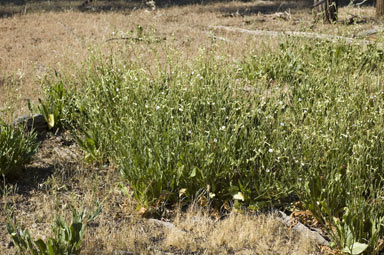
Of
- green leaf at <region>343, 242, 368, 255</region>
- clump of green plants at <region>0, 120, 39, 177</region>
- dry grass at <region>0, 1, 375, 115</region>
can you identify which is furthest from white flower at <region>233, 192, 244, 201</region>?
dry grass at <region>0, 1, 375, 115</region>

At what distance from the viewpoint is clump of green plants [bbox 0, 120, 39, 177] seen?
472 centimetres

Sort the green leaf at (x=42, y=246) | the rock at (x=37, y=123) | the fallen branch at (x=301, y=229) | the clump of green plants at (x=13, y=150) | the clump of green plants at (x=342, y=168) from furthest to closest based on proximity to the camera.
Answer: the rock at (x=37, y=123) → the clump of green plants at (x=13, y=150) → the fallen branch at (x=301, y=229) → the clump of green plants at (x=342, y=168) → the green leaf at (x=42, y=246)

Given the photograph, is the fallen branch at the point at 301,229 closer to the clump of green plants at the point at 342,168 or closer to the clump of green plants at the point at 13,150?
the clump of green plants at the point at 342,168

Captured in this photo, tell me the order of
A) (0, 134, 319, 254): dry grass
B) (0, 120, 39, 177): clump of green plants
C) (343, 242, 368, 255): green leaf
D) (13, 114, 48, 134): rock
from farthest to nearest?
(13, 114, 48, 134): rock, (0, 120, 39, 177): clump of green plants, (0, 134, 319, 254): dry grass, (343, 242, 368, 255): green leaf

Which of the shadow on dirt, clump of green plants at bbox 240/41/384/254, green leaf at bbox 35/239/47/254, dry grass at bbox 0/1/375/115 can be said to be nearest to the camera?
green leaf at bbox 35/239/47/254

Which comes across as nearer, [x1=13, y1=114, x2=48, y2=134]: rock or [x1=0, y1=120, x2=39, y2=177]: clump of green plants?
[x1=0, y1=120, x2=39, y2=177]: clump of green plants

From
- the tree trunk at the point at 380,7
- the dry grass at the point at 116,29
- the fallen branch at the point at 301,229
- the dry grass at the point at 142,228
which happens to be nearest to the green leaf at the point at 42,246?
the dry grass at the point at 142,228

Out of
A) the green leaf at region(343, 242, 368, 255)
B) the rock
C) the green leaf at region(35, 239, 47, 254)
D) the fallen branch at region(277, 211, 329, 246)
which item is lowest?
the fallen branch at region(277, 211, 329, 246)

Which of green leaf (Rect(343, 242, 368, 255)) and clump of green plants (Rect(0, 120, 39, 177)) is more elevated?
clump of green plants (Rect(0, 120, 39, 177))

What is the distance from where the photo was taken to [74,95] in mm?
5641

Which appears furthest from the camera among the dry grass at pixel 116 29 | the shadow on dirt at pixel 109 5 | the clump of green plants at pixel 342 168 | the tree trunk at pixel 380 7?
the shadow on dirt at pixel 109 5

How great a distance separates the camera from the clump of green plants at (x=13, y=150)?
472 centimetres

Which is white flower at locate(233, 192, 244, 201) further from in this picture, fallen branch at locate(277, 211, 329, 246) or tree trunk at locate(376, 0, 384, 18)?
tree trunk at locate(376, 0, 384, 18)

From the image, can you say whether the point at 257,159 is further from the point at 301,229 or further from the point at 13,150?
the point at 13,150
